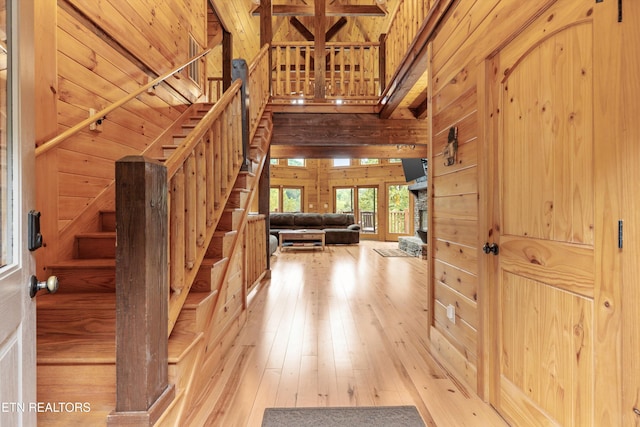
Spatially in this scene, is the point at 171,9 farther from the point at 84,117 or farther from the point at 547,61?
the point at 547,61

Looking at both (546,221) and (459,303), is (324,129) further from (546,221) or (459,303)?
(546,221)

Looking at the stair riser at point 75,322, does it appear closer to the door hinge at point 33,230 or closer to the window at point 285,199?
the door hinge at point 33,230

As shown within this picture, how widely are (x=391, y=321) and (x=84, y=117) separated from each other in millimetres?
3094

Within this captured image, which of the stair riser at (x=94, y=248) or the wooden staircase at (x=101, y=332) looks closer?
the wooden staircase at (x=101, y=332)

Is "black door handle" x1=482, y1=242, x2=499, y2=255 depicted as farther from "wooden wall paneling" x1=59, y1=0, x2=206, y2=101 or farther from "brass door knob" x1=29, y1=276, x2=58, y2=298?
"wooden wall paneling" x1=59, y1=0, x2=206, y2=101

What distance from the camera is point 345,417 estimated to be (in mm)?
1584

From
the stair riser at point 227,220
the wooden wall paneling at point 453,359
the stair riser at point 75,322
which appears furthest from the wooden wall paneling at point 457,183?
the stair riser at point 75,322

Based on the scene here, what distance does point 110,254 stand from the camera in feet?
7.29

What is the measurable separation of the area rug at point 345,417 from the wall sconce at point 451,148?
153 centimetres

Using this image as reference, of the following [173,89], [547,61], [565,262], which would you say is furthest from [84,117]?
[565,262]

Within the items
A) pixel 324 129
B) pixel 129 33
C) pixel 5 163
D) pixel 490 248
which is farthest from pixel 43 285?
pixel 324 129

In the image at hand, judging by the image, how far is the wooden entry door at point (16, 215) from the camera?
2.54ft

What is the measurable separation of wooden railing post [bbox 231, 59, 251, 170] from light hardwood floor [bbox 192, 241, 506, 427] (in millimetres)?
1563

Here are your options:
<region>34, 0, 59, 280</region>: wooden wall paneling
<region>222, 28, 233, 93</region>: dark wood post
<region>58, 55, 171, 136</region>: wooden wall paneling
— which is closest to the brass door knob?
<region>34, 0, 59, 280</region>: wooden wall paneling
